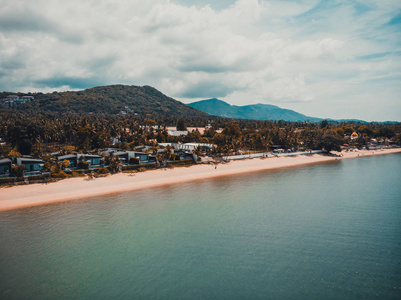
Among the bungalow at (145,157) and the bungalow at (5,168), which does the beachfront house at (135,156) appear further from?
the bungalow at (5,168)

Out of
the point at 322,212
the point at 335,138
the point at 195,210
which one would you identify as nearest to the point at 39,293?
the point at 195,210

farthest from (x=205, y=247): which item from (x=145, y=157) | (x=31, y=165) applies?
(x=31, y=165)

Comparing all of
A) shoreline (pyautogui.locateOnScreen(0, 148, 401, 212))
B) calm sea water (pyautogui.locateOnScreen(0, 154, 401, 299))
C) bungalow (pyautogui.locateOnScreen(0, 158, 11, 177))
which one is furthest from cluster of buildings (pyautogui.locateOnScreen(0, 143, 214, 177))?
calm sea water (pyautogui.locateOnScreen(0, 154, 401, 299))

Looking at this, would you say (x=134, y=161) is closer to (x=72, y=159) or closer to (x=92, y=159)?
(x=92, y=159)

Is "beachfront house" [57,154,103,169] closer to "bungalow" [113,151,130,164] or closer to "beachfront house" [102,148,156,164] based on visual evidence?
"beachfront house" [102,148,156,164]

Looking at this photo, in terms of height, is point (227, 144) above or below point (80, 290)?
above

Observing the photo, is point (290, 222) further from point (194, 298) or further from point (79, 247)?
point (79, 247)
